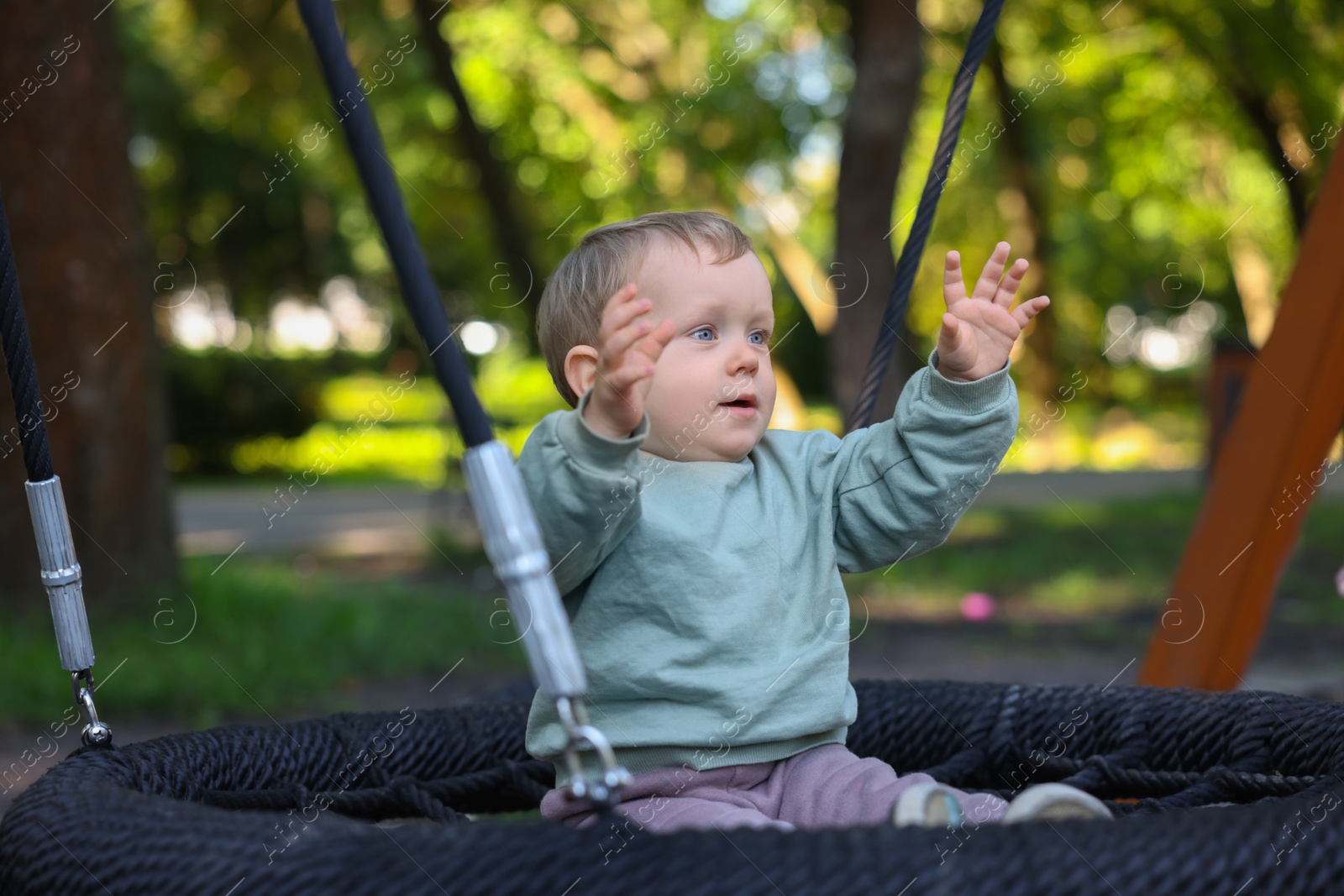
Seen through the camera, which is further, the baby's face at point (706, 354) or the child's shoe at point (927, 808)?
the baby's face at point (706, 354)

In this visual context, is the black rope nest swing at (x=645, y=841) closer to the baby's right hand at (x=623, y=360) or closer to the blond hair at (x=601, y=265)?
the baby's right hand at (x=623, y=360)

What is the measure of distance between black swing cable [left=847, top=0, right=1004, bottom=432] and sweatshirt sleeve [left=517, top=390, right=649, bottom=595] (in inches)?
19.8

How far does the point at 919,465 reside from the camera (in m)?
1.31

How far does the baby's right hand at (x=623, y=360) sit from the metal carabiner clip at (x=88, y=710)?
1.78 feet

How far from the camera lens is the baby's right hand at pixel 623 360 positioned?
1032 millimetres

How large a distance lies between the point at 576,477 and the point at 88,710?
556mm

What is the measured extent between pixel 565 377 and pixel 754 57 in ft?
27.7

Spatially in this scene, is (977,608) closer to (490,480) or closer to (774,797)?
(774,797)

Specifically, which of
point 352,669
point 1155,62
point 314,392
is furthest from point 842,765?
point 314,392

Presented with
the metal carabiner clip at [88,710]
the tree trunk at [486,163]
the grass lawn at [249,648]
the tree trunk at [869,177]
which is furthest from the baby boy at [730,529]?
the tree trunk at [486,163]

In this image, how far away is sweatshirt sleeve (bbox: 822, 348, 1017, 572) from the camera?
4.22ft

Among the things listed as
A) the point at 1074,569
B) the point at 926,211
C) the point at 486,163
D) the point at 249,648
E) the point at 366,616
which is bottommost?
the point at 1074,569

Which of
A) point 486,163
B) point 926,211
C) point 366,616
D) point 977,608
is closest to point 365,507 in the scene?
point 486,163

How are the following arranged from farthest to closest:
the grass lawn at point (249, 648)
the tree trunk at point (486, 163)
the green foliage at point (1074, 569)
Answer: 1. the tree trunk at point (486, 163)
2. the green foliage at point (1074, 569)
3. the grass lawn at point (249, 648)
